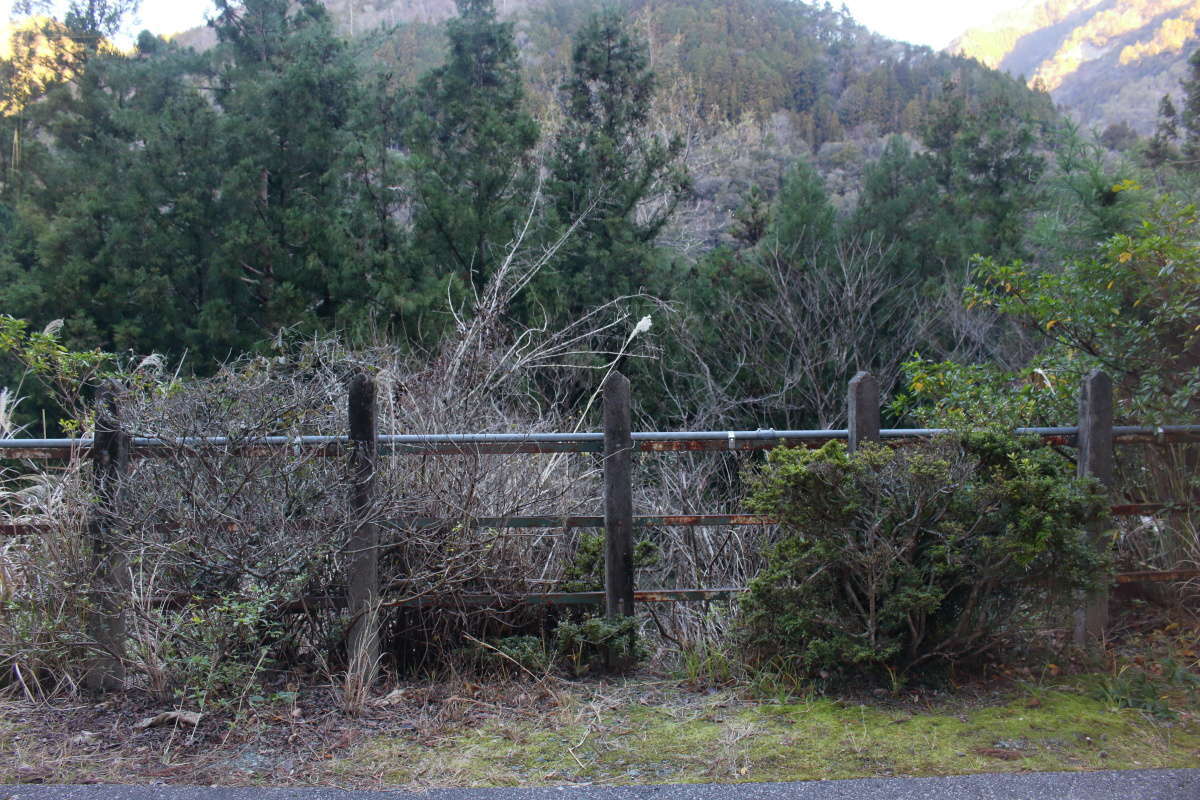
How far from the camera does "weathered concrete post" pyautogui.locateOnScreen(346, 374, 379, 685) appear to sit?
14.9 ft

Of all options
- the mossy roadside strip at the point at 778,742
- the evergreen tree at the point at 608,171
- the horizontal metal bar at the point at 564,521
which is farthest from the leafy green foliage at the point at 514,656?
the evergreen tree at the point at 608,171

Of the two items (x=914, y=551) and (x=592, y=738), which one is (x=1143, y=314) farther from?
(x=592, y=738)

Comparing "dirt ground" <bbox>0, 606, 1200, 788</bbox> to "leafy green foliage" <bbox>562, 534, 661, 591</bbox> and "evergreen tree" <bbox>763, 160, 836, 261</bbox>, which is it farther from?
"evergreen tree" <bbox>763, 160, 836, 261</bbox>

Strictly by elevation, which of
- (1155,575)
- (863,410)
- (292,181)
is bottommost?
(1155,575)

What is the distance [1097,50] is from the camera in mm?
53250

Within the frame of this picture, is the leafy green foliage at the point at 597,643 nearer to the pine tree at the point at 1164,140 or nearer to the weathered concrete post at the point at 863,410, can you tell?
the weathered concrete post at the point at 863,410

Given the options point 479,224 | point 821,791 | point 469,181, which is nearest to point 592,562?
point 821,791

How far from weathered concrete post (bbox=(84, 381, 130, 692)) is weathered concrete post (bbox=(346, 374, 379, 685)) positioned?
1110 mm

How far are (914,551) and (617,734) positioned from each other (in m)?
1.67

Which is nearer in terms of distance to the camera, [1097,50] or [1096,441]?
[1096,441]

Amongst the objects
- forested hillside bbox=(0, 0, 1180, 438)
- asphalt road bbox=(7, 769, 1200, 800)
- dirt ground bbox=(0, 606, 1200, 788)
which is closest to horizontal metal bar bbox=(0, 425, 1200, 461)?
dirt ground bbox=(0, 606, 1200, 788)

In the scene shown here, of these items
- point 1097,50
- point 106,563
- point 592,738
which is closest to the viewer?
point 592,738

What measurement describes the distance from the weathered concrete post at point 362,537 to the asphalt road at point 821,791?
1.10 metres

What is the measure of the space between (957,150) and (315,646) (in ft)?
56.9
